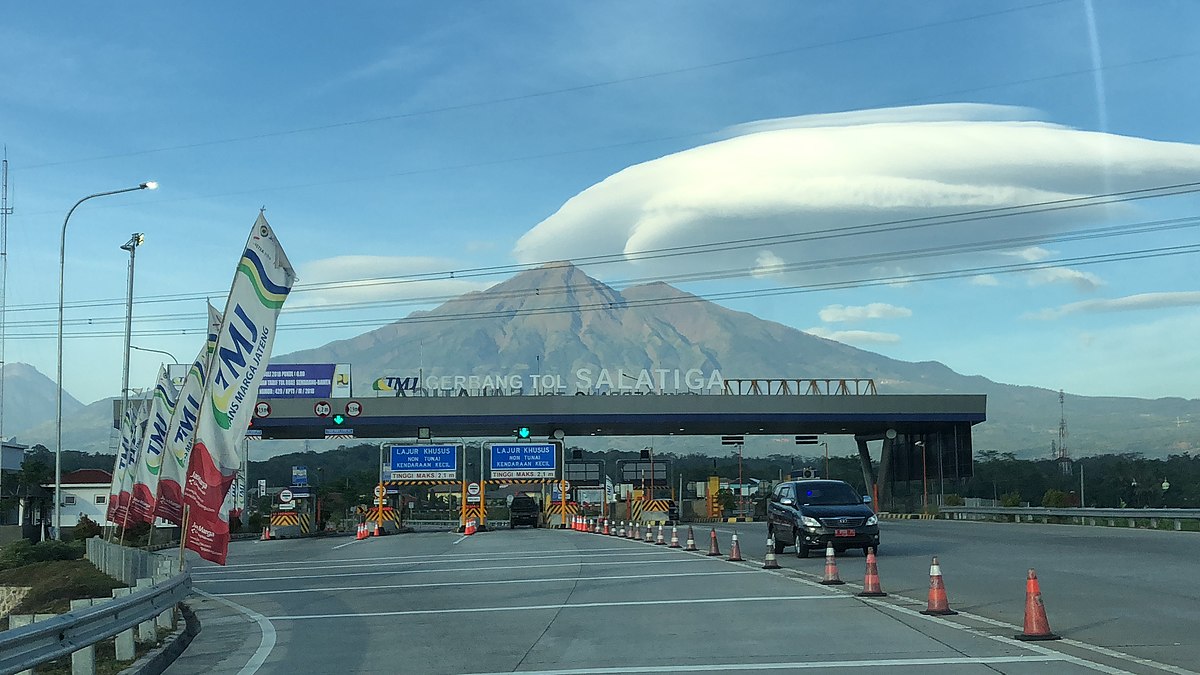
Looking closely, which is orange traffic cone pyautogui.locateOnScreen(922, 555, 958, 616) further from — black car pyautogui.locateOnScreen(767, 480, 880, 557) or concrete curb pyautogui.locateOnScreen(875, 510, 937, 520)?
concrete curb pyautogui.locateOnScreen(875, 510, 937, 520)

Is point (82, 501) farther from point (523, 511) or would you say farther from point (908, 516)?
point (908, 516)

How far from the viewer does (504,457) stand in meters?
62.2

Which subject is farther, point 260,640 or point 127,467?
point 127,467

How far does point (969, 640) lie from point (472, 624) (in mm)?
6298

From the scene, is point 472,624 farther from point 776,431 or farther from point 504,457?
point 776,431

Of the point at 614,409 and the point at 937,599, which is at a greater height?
the point at 614,409

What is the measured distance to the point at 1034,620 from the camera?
11938mm

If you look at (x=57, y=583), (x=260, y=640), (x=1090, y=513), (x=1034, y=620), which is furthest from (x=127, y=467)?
(x=1090, y=513)

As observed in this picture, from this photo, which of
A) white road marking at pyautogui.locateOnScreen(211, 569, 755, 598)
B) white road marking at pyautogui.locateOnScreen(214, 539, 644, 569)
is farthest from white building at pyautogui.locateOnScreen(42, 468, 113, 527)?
white road marking at pyautogui.locateOnScreen(211, 569, 755, 598)

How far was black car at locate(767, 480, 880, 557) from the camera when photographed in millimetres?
25484

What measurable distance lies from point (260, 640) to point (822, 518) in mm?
14303

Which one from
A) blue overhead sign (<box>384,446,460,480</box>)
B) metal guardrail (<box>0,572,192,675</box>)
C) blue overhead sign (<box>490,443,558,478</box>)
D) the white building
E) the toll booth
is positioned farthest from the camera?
the white building

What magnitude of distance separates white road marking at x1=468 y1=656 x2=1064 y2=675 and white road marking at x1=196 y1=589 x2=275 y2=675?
2.88 m

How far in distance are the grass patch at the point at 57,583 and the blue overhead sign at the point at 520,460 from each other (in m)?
32.0
